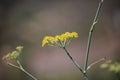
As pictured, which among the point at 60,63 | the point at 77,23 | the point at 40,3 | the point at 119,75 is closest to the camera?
the point at 119,75

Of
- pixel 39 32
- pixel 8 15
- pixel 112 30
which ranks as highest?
pixel 8 15

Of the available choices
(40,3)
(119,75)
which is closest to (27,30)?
(40,3)

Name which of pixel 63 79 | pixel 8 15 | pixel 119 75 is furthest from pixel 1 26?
pixel 119 75

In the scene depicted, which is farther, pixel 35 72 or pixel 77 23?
pixel 77 23

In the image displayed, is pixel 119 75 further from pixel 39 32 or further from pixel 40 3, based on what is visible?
pixel 40 3

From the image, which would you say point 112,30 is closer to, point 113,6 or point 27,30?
point 113,6

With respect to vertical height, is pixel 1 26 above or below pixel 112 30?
above

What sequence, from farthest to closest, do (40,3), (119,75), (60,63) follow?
(40,3), (60,63), (119,75)
